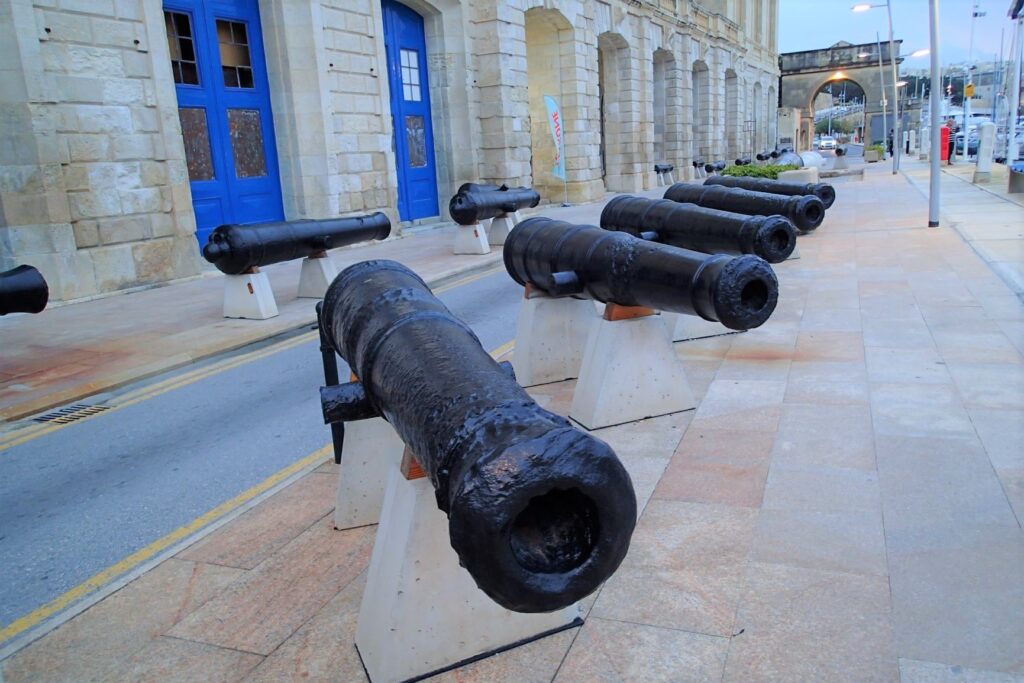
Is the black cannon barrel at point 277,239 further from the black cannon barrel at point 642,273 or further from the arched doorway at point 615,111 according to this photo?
the arched doorway at point 615,111

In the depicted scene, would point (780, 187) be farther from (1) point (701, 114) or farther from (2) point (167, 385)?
(1) point (701, 114)

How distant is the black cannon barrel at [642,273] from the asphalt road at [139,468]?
192 cm

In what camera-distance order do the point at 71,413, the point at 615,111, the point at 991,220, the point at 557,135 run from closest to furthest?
the point at 71,413, the point at 991,220, the point at 557,135, the point at 615,111

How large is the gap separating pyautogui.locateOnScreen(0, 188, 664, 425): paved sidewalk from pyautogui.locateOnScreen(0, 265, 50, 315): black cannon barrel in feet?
7.50

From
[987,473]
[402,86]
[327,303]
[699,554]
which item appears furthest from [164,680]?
[402,86]

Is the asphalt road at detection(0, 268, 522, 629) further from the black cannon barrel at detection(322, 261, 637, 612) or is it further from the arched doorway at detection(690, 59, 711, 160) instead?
the arched doorway at detection(690, 59, 711, 160)

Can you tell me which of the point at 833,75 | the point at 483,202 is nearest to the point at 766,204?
the point at 483,202

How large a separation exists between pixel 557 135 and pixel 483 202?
33.8 feet

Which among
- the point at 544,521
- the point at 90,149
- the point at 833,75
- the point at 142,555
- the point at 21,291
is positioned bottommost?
the point at 142,555

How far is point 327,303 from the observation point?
3203 mm

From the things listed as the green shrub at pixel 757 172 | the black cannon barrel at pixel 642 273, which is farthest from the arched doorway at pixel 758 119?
the black cannon barrel at pixel 642 273

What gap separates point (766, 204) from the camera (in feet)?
30.2

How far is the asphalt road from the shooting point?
3783 millimetres

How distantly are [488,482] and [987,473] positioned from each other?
10.5 ft
